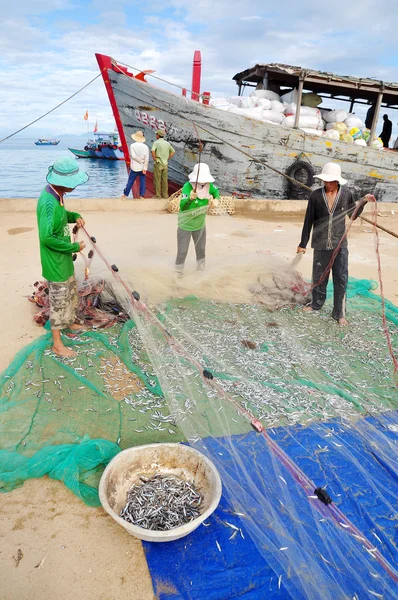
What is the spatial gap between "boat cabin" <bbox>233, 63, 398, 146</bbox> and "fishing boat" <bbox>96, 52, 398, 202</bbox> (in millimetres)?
26

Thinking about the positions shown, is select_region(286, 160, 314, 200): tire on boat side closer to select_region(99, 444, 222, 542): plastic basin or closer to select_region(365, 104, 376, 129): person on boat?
select_region(365, 104, 376, 129): person on boat

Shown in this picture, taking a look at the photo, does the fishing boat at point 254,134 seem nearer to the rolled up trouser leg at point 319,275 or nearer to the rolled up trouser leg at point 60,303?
the rolled up trouser leg at point 319,275

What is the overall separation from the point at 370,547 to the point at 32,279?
5.34 metres

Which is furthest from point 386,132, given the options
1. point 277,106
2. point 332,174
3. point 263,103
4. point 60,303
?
point 60,303

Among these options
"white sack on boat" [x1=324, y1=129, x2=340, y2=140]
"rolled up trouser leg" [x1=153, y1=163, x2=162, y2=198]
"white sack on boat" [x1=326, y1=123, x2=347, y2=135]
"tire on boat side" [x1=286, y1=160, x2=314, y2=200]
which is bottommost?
"rolled up trouser leg" [x1=153, y1=163, x2=162, y2=198]

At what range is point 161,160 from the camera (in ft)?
36.7

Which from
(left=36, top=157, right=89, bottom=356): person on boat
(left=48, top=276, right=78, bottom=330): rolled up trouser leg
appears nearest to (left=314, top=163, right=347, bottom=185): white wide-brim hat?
(left=36, top=157, right=89, bottom=356): person on boat

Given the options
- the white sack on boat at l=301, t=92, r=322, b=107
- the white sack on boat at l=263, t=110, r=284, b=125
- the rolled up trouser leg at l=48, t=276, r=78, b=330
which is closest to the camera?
the rolled up trouser leg at l=48, t=276, r=78, b=330

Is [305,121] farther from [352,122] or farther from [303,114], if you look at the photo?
[352,122]

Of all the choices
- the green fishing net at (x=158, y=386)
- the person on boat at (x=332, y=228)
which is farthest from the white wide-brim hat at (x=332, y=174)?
the green fishing net at (x=158, y=386)

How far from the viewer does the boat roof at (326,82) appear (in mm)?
11414

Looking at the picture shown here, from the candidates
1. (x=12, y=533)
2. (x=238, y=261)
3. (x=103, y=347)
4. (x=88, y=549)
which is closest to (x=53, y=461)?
(x=12, y=533)

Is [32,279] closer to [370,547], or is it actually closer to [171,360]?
[171,360]

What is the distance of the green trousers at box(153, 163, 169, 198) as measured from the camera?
446 inches
